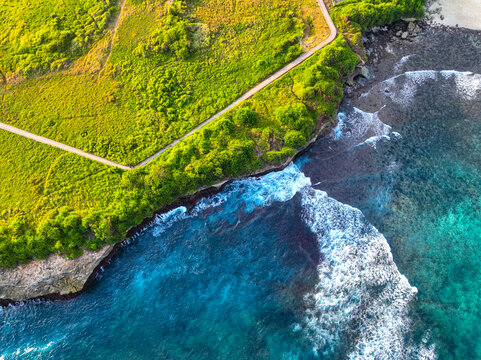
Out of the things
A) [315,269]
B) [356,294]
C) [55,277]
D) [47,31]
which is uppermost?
Result: [47,31]

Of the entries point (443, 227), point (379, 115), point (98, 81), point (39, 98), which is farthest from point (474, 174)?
point (39, 98)

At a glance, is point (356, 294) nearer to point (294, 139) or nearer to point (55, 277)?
point (294, 139)

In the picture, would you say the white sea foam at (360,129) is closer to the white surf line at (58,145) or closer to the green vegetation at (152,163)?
the green vegetation at (152,163)

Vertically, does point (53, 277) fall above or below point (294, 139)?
below

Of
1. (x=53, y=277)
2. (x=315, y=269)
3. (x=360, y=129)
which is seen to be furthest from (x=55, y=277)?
(x=360, y=129)

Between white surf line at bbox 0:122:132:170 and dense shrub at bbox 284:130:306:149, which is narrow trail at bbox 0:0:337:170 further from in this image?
dense shrub at bbox 284:130:306:149

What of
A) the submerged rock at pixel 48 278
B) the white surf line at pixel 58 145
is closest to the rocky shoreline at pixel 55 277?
the submerged rock at pixel 48 278

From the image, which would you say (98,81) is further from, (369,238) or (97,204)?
(369,238)
